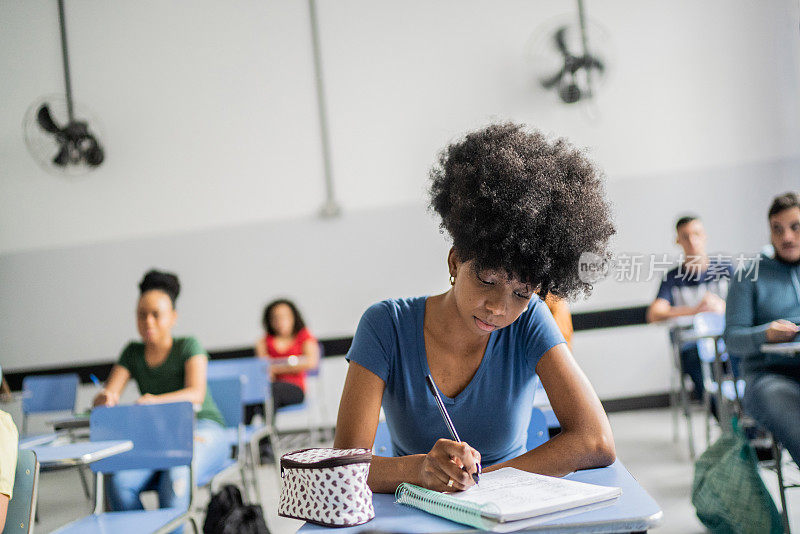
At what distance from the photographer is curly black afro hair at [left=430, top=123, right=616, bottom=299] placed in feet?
3.89

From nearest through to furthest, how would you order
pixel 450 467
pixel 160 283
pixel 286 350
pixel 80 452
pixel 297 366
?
1. pixel 450 467
2. pixel 80 452
3. pixel 160 283
4. pixel 297 366
5. pixel 286 350

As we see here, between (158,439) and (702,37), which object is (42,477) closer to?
(158,439)

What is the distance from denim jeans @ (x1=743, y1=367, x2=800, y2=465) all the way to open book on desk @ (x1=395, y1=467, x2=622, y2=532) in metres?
1.61

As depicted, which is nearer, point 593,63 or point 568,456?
point 568,456

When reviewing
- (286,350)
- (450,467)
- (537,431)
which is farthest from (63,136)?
(450,467)

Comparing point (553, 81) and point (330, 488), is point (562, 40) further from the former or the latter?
point (330, 488)

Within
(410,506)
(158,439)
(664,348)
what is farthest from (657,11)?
(410,506)

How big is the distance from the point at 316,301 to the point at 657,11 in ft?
11.7

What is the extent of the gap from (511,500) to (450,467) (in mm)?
119

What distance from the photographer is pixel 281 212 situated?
566 cm

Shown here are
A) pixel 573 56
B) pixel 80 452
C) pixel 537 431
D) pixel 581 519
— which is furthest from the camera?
pixel 573 56

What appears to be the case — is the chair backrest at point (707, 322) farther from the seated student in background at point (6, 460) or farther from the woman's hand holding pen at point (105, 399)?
the seated student in background at point (6, 460)

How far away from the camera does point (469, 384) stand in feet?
4.34

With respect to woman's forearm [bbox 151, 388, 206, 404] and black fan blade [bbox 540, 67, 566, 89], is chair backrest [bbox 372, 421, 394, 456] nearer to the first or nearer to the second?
woman's forearm [bbox 151, 388, 206, 404]
